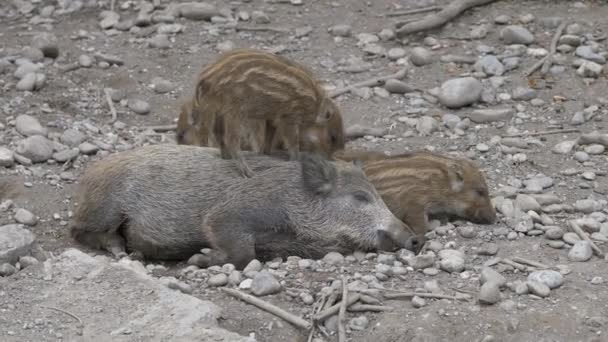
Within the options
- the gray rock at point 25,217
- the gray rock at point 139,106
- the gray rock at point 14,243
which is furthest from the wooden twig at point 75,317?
the gray rock at point 139,106

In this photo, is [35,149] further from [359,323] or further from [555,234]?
[555,234]

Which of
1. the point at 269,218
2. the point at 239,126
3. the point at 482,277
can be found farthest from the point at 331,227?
the point at 482,277

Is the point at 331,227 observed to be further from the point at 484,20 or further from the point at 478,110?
the point at 484,20

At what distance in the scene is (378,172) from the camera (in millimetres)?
7316

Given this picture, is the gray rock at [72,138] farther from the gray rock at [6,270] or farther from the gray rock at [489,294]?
the gray rock at [489,294]

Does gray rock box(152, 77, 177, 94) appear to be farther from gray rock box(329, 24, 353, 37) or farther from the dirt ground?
gray rock box(329, 24, 353, 37)

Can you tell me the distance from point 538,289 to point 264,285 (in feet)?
4.58

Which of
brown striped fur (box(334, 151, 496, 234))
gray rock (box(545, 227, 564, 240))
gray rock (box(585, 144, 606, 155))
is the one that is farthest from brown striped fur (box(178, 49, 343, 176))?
gray rock (box(585, 144, 606, 155))

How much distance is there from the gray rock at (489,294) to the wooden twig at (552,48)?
12.2ft

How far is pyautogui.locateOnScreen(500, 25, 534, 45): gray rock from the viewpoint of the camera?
31.3 ft

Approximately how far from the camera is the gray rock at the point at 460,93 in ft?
28.6

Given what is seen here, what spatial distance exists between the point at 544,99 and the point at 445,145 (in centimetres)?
109

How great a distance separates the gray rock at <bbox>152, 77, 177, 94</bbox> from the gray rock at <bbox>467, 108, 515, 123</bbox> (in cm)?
237

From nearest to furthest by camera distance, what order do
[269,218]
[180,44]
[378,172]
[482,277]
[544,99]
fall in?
[482,277]
[269,218]
[378,172]
[544,99]
[180,44]
